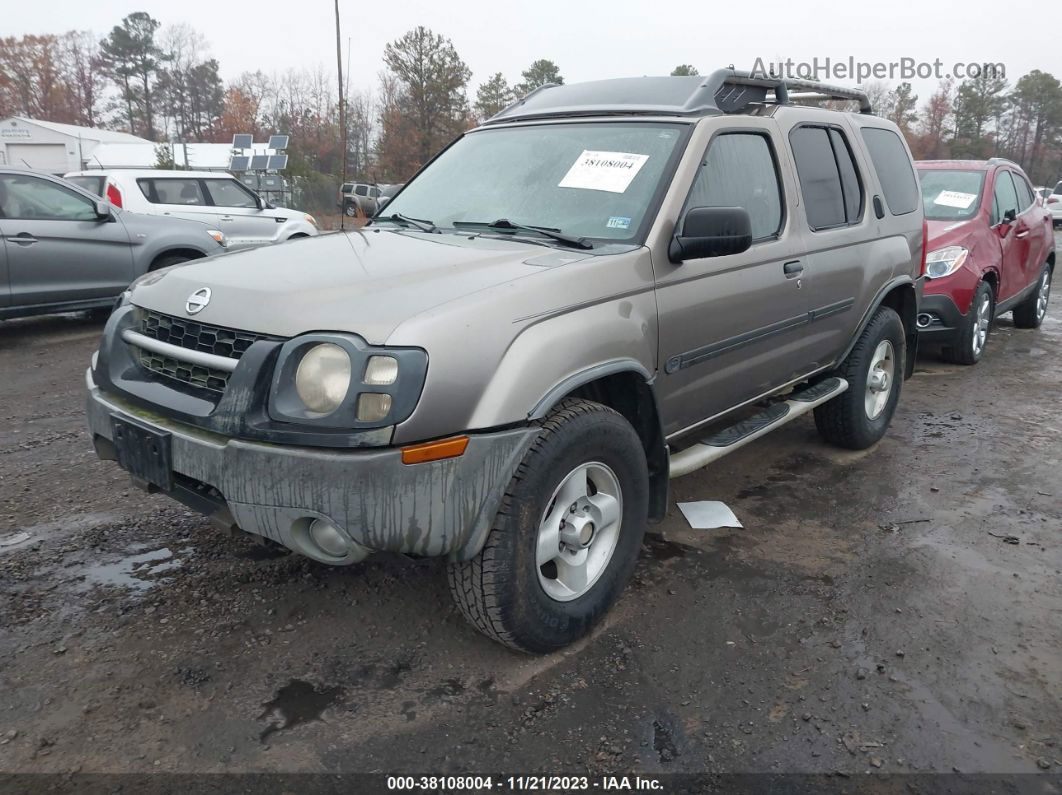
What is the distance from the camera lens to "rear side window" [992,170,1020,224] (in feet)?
25.5

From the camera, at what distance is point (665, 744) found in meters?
2.42

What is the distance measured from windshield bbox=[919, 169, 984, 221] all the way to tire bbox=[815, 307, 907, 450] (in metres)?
3.22

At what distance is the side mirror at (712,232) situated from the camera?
9.85 ft

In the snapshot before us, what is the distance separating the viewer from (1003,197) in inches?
316

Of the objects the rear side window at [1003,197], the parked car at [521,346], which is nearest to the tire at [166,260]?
the parked car at [521,346]

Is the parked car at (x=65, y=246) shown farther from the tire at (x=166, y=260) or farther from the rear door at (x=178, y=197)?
the rear door at (x=178, y=197)

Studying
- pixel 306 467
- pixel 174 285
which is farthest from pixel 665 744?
pixel 174 285

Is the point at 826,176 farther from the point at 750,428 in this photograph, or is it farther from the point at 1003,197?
A: the point at 1003,197

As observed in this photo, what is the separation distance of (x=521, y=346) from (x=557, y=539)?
2.28 ft

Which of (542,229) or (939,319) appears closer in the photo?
(542,229)

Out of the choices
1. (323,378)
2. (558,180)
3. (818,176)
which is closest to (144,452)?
(323,378)

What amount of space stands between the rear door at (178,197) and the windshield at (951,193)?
832cm

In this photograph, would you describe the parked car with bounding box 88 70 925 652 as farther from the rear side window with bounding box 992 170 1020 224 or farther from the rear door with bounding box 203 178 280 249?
the rear door with bounding box 203 178 280 249

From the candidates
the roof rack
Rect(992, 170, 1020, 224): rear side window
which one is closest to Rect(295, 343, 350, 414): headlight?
the roof rack
